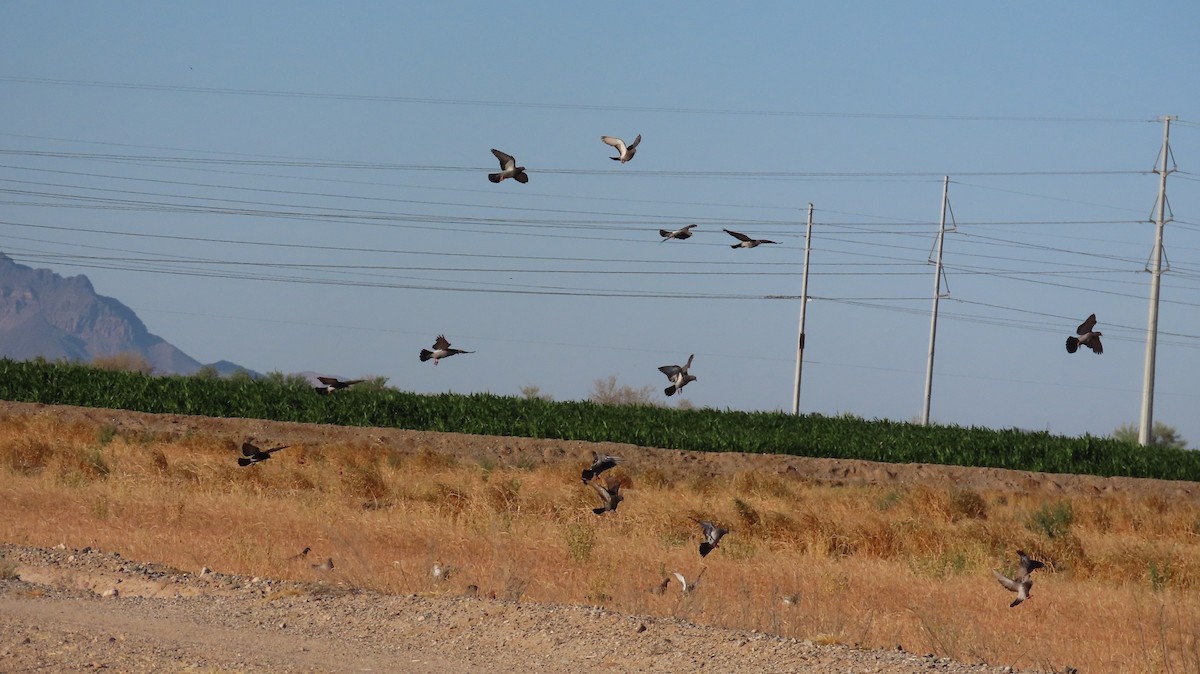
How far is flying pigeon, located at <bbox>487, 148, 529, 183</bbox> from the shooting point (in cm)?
1208

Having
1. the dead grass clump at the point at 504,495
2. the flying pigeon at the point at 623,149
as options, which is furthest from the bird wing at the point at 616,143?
the dead grass clump at the point at 504,495

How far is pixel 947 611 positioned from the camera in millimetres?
13062

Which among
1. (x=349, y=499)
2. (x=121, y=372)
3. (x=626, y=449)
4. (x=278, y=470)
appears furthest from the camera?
(x=121, y=372)

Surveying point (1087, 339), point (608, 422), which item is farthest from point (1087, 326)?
point (608, 422)

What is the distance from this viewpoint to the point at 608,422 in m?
43.2

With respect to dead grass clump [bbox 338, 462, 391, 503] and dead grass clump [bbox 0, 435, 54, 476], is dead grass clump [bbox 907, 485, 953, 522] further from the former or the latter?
dead grass clump [bbox 0, 435, 54, 476]

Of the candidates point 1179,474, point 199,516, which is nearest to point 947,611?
point 199,516

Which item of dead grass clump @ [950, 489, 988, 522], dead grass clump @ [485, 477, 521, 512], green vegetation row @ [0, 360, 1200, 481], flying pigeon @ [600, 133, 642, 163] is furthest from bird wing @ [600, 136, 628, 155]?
green vegetation row @ [0, 360, 1200, 481]

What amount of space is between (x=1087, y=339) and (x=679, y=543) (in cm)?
792

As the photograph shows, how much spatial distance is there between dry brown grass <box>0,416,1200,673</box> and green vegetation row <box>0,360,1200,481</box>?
11587 mm

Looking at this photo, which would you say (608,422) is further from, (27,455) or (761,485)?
(27,455)

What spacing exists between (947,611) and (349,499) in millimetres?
10821

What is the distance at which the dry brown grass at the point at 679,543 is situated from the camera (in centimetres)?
1199

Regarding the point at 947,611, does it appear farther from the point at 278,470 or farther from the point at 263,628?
the point at 278,470
